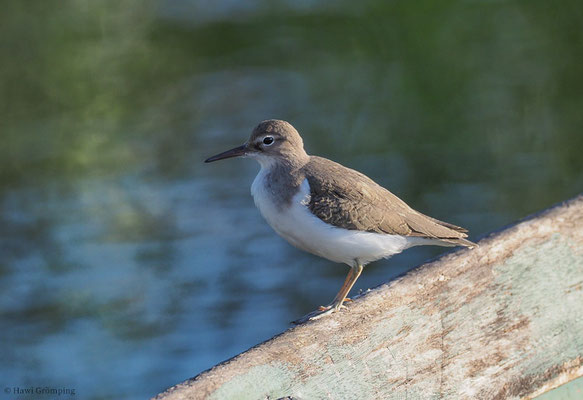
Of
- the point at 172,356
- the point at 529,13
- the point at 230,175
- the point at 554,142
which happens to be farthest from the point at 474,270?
the point at 529,13

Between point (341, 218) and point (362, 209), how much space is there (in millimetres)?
138

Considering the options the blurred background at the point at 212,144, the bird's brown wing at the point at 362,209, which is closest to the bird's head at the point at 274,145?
the bird's brown wing at the point at 362,209

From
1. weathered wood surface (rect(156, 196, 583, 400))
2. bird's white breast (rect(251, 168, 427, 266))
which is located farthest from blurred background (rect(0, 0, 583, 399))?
weathered wood surface (rect(156, 196, 583, 400))

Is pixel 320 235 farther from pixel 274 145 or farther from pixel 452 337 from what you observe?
pixel 452 337

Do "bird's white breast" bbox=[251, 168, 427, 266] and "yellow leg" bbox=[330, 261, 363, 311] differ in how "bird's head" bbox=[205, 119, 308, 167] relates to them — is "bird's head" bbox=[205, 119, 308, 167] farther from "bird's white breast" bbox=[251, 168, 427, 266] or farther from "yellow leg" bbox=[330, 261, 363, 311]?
"yellow leg" bbox=[330, 261, 363, 311]

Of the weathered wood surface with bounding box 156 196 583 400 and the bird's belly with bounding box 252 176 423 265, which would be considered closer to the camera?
the weathered wood surface with bounding box 156 196 583 400

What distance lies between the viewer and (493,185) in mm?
8812

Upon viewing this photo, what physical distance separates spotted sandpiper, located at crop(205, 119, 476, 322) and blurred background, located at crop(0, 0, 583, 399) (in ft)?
8.47

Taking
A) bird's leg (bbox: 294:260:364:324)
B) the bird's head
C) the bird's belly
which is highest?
the bird's head

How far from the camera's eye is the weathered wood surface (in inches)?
131

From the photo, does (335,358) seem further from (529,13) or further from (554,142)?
(529,13)

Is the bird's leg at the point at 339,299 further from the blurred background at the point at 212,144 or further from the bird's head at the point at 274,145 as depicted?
the blurred background at the point at 212,144

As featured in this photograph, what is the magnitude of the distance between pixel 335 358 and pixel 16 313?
4624mm

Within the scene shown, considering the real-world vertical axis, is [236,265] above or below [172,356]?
above
